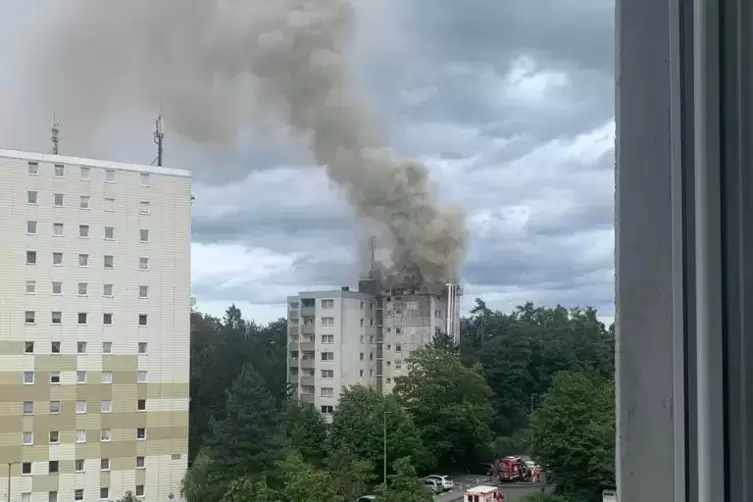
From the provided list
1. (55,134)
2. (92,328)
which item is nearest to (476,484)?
(92,328)

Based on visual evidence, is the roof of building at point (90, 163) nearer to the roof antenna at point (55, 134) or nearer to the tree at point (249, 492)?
the roof antenna at point (55, 134)

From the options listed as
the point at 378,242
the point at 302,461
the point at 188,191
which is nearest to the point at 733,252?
the point at 378,242

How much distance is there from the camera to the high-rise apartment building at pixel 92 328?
Result: 1119mm

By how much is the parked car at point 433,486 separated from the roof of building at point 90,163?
667mm

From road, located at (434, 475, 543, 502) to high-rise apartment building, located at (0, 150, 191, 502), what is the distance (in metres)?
0.45

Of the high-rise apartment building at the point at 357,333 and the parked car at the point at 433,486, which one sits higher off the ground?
the high-rise apartment building at the point at 357,333

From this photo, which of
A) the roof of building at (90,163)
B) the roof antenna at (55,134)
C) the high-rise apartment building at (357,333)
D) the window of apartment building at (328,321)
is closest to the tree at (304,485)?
the high-rise apartment building at (357,333)

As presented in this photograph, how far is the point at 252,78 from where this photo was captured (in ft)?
4.06

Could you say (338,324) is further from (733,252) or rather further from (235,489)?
(733,252)

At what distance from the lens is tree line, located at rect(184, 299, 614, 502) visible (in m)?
1.15

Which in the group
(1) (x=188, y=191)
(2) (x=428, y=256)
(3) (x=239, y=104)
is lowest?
(2) (x=428, y=256)

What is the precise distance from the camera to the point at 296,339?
1.23 m

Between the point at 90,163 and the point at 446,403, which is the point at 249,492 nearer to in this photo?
the point at 446,403

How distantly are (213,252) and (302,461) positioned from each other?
0.40 meters
